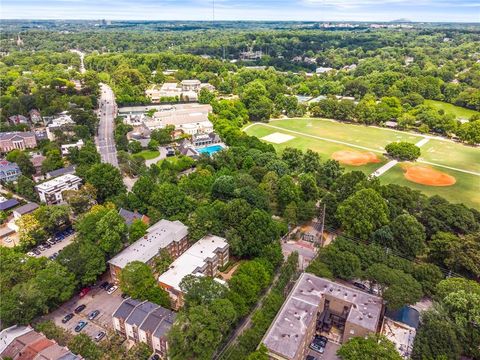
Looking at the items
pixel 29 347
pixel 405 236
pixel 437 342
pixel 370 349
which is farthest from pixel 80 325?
pixel 405 236

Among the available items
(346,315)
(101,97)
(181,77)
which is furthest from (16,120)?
(346,315)

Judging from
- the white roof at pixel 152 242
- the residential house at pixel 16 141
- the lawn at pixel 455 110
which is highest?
the residential house at pixel 16 141

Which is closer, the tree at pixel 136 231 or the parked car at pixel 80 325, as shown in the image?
the parked car at pixel 80 325

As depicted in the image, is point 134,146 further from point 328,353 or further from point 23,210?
point 328,353

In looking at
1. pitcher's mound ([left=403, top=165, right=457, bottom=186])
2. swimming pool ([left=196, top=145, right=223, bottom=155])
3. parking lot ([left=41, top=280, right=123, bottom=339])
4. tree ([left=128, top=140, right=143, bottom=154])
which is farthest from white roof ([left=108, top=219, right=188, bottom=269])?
pitcher's mound ([left=403, top=165, right=457, bottom=186])

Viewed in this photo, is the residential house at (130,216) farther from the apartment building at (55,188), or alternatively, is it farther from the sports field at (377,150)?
the sports field at (377,150)

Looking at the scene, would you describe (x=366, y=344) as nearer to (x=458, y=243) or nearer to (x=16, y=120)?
(x=458, y=243)

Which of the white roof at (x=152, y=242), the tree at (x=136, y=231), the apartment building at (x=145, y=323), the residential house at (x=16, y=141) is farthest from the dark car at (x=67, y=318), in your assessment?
the residential house at (x=16, y=141)
